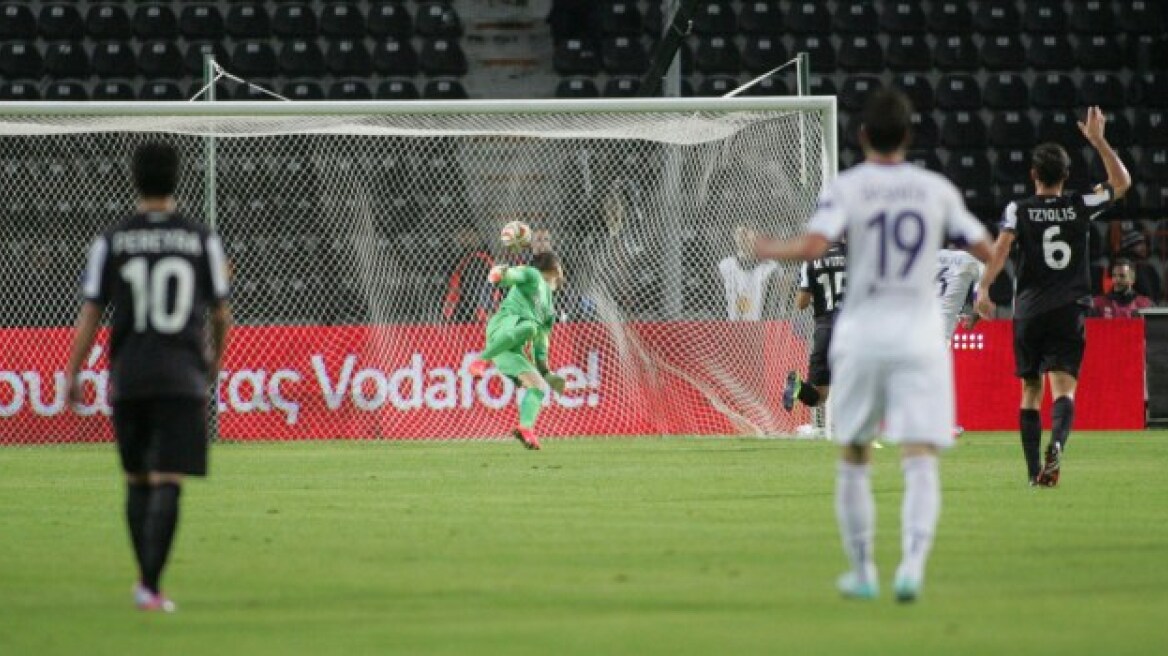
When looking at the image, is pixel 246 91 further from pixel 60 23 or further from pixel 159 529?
pixel 159 529

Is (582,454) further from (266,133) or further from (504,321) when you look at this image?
(266,133)

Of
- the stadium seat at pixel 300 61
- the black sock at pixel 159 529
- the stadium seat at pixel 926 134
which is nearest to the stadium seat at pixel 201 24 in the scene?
the stadium seat at pixel 300 61

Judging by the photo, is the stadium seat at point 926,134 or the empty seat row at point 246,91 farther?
the stadium seat at point 926,134

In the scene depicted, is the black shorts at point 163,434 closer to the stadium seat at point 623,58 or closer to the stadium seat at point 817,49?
the stadium seat at point 623,58

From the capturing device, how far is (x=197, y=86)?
1109 inches

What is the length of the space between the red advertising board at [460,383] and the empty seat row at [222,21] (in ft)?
27.7

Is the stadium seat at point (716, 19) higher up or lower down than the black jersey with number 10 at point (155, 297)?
higher up

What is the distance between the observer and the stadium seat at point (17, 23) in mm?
28453

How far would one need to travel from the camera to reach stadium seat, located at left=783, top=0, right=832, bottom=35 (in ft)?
95.9

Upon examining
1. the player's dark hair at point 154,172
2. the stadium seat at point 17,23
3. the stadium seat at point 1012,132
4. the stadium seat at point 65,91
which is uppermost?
the stadium seat at point 17,23

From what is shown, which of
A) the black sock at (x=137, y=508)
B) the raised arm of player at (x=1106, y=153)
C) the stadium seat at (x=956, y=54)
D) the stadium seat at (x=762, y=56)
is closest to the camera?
→ the black sock at (x=137, y=508)

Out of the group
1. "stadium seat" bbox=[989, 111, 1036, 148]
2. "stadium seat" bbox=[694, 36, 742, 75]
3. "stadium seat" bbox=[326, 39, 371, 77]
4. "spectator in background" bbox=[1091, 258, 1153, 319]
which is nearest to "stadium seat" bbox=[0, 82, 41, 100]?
"stadium seat" bbox=[326, 39, 371, 77]

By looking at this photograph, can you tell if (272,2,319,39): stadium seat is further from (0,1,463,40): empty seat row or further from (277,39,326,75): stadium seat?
(277,39,326,75): stadium seat

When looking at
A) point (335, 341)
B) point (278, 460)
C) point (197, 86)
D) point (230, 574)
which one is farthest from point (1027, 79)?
point (230, 574)
